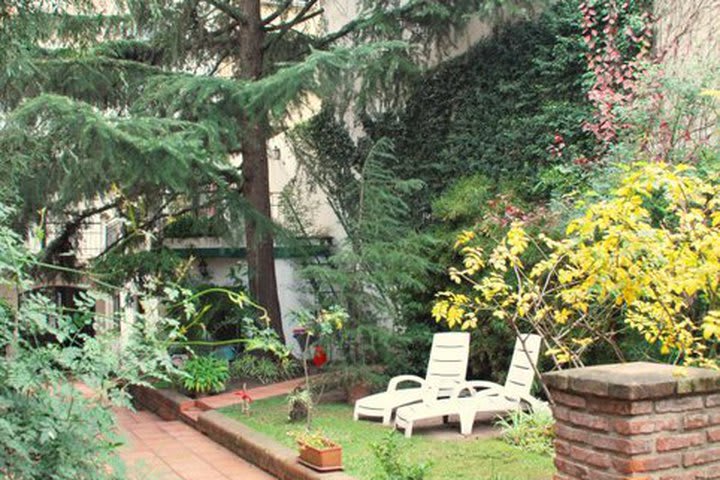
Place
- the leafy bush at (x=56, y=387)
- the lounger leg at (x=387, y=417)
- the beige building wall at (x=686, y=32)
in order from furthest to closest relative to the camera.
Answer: the beige building wall at (x=686, y=32) < the lounger leg at (x=387, y=417) < the leafy bush at (x=56, y=387)

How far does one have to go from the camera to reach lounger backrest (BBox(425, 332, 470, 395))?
911cm

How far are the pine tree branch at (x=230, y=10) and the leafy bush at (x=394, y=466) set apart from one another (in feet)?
29.6

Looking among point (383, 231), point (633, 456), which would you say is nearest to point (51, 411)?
point (633, 456)

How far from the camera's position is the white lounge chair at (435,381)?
8.79 m

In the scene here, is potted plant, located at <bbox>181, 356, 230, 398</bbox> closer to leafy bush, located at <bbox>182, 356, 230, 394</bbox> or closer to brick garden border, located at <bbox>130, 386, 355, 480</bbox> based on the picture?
leafy bush, located at <bbox>182, 356, 230, 394</bbox>

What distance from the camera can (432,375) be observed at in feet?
30.4

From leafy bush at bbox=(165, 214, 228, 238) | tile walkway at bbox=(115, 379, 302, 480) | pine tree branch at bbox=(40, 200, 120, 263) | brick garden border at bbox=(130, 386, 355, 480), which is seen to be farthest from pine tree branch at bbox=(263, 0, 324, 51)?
brick garden border at bbox=(130, 386, 355, 480)

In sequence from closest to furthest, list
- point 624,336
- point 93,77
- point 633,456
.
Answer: point 633,456 → point 624,336 → point 93,77

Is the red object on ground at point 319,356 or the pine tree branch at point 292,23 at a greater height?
the pine tree branch at point 292,23

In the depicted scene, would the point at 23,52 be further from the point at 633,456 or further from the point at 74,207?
the point at 74,207

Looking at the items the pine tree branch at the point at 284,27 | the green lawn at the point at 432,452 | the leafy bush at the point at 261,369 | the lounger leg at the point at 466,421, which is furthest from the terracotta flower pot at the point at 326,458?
the pine tree branch at the point at 284,27

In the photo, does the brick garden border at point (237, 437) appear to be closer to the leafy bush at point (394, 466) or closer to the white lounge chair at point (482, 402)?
the leafy bush at point (394, 466)

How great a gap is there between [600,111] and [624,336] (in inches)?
105

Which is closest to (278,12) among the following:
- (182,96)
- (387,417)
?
(182,96)
